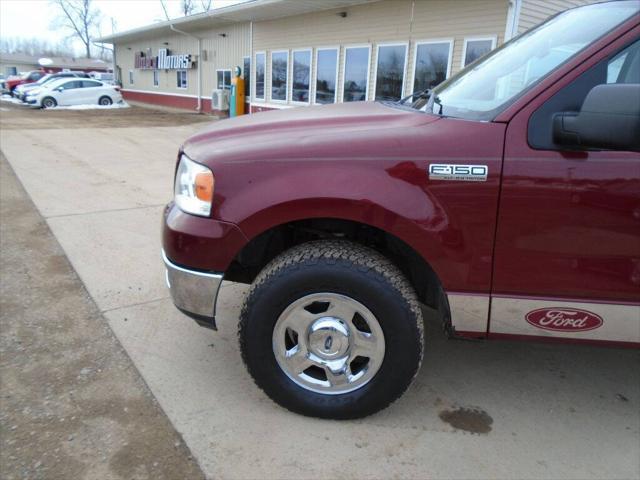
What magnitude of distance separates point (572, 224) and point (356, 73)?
13.1m

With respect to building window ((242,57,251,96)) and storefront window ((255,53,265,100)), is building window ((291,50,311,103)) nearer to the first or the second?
storefront window ((255,53,265,100))

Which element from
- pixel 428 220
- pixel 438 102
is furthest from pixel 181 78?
pixel 428 220

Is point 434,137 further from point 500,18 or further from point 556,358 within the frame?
point 500,18

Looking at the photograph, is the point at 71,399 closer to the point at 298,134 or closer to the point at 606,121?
the point at 298,134

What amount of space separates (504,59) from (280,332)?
1901 mm

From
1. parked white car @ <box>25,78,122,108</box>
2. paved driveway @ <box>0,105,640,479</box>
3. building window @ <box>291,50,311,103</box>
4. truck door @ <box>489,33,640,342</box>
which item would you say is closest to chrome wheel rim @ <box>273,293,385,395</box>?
paved driveway @ <box>0,105,640,479</box>

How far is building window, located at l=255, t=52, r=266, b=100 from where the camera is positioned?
18297mm

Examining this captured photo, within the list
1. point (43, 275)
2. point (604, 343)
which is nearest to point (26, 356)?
point (43, 275)

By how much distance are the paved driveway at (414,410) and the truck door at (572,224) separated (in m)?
0.61

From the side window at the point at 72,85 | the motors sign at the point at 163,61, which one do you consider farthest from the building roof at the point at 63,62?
the side window at the point at 72,85

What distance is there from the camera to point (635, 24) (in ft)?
6.70

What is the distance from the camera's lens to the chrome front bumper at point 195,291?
2.42 m

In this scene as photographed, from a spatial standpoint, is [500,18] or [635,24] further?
[500,18]

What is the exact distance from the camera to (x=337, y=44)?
1472 cm
